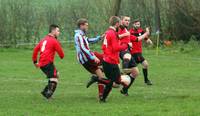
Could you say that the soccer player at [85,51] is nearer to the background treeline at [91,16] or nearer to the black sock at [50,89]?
the black sock at [50,89]

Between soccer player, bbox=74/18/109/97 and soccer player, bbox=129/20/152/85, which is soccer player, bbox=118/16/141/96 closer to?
soccer player, bbox=74/18/109/97

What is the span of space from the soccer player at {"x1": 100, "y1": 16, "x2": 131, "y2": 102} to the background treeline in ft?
73.4

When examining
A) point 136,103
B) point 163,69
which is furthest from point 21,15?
point 136,103

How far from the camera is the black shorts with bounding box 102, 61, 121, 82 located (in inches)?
522

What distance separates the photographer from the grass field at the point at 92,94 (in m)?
11.6

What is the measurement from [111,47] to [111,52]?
148mm

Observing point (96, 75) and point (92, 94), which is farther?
point (92, 94)

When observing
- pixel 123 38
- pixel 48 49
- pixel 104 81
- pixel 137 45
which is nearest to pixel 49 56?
pixel 48 49

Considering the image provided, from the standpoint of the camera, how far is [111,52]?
13188 mm

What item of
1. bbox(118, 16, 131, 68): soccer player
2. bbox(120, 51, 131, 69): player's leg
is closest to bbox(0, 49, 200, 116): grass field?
bbox(120, 51, 131, 69): player's leg

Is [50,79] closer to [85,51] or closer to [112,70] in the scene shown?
[85,51]

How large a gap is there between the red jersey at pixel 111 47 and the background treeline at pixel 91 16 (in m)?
22.4

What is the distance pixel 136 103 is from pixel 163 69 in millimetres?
11157

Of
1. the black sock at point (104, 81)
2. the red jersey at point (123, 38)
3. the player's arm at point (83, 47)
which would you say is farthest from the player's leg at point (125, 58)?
the black sock at point (104, 81)
